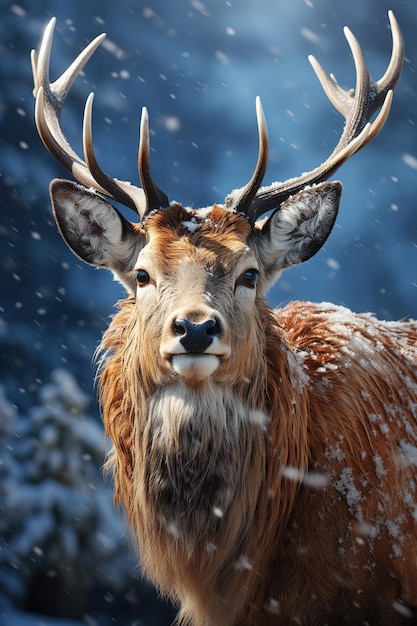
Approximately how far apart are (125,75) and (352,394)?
7.53 meters

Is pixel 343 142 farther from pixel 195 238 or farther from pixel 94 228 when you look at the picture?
pixel 94 228

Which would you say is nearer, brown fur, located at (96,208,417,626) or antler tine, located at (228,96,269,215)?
brown fur, located at (96,208,417,626)

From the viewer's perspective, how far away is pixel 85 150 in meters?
3.52

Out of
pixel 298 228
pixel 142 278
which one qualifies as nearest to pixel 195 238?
pixel 142 278

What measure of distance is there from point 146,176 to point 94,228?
1.42 feet

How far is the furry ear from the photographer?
3596 millimetres

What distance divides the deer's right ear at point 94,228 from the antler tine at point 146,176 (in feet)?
0.49

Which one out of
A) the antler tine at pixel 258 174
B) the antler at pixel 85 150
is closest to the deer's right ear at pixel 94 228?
the antler at pixel 85 150

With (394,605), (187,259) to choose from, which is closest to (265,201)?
(187,259)

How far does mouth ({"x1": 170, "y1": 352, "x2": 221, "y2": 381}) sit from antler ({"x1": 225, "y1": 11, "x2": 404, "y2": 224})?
944 millimetres

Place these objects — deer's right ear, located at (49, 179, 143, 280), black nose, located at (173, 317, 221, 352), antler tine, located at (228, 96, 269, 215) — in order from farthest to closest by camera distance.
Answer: deer's right ear, located at (49, 179, 143, 280) < antler tine, located at (228, 96, 269, 215) < black nose, located at (173, 317, 221, 352)

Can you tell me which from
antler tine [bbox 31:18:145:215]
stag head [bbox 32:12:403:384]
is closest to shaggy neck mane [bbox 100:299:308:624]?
stag head [bbox 32:12:403:384]

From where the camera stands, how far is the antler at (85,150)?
3506 mm

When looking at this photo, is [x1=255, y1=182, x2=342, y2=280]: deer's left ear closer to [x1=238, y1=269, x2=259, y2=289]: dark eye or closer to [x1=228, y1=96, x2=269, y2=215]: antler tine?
[x1=228, y1=96, x2=269, y2=215]: antler tine
